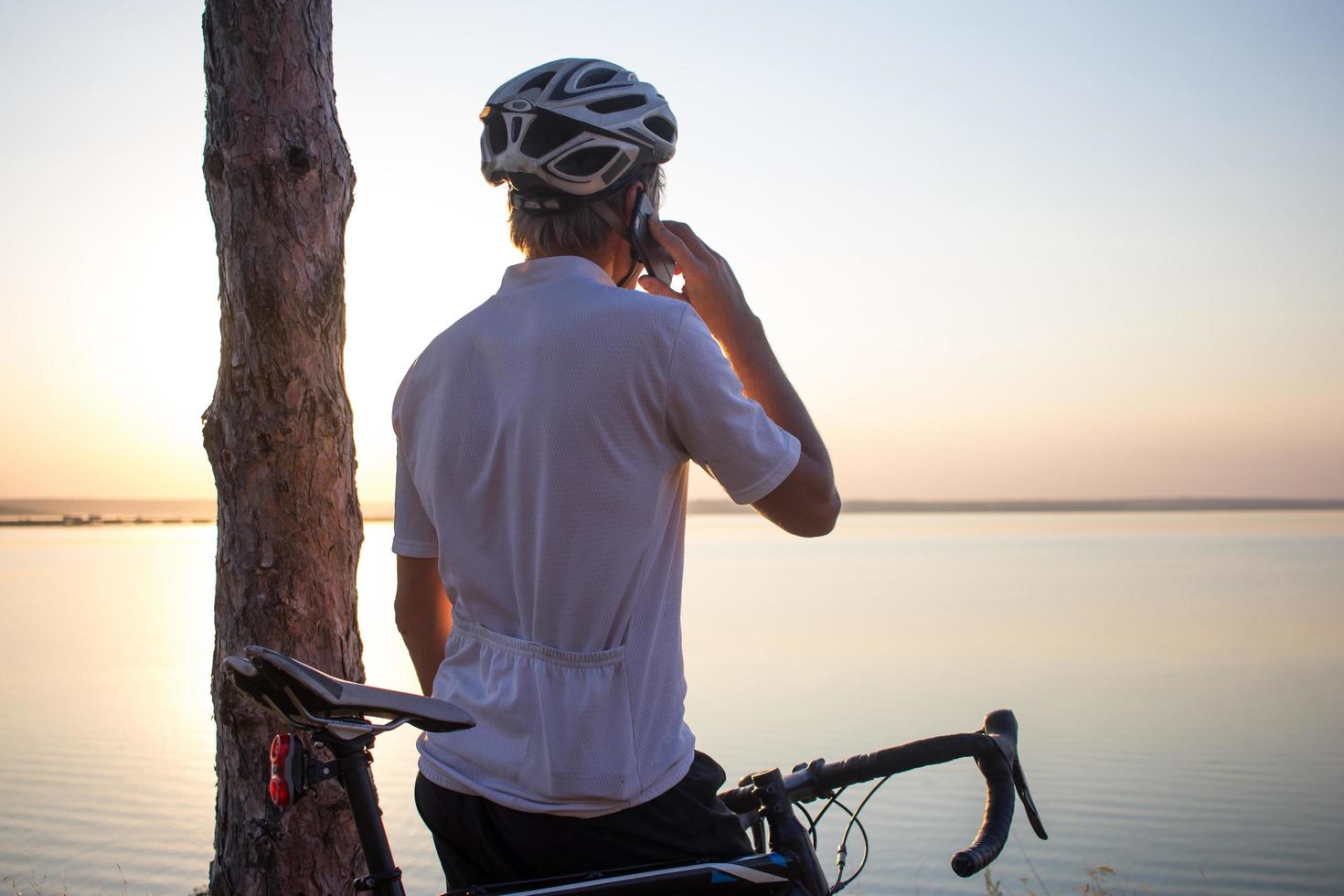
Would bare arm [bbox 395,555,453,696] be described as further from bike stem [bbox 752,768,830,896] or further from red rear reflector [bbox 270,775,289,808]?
bike stem [bbox 752,768,830,896]

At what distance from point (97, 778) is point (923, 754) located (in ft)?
36.0

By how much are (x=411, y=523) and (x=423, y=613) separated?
0.70 ft

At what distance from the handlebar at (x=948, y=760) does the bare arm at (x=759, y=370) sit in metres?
0.62

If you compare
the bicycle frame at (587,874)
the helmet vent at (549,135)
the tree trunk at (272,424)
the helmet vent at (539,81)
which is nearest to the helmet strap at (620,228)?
the helmet vent at (549,135)

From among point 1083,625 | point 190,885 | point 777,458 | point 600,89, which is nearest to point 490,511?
point 777,458

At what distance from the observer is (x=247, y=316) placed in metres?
3.61

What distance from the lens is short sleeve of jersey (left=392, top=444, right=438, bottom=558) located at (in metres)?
2.22

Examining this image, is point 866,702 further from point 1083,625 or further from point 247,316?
point 247,316

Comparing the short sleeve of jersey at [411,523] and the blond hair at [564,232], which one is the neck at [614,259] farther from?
the short sleeve of jersey at [411,523]

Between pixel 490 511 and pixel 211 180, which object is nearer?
pixel 490 511

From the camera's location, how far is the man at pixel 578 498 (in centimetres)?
185

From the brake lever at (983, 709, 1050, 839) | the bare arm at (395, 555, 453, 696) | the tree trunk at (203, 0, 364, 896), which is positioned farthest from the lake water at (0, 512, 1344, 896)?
the brake lever at (983, 709, 1050, 839)

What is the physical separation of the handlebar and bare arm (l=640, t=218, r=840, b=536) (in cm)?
62

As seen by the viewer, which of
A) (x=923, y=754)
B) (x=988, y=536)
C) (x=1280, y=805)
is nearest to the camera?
(x=923, y=754)
